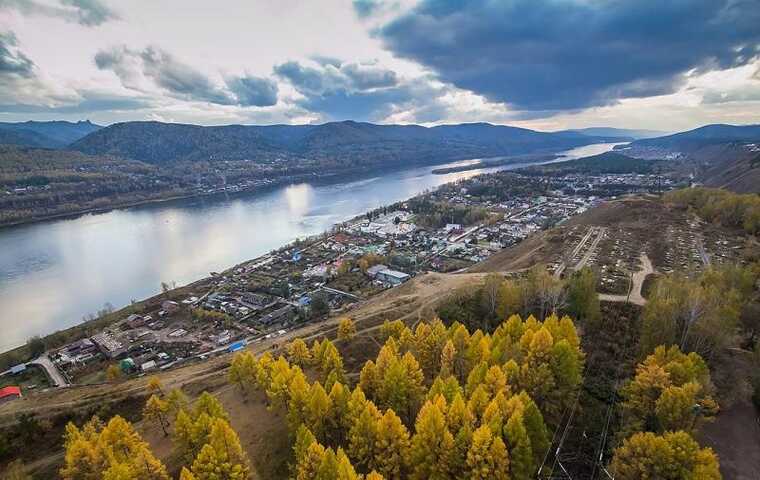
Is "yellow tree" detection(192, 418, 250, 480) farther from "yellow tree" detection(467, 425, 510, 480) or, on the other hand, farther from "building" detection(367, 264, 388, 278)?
"building" detection(367, 264, 388, 278)

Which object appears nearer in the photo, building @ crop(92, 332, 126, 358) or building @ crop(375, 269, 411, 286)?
building @ crop(92, 332, 126, 358)

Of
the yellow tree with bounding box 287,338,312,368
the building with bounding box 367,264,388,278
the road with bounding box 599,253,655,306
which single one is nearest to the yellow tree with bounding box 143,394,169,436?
the yellow tree with bounding box 287,338,312,368

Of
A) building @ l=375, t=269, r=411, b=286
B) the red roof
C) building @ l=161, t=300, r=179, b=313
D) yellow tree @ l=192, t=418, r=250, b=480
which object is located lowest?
building @ l=161, t=300, r=179, b=313

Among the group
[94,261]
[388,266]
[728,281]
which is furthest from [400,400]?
[94,261]

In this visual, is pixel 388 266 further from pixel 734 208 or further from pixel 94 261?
pixel 94 261

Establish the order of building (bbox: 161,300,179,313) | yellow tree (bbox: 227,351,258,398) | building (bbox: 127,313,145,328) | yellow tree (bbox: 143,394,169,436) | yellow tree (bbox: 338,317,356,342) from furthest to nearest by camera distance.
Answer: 1. building (bbox: 161,300,179,313)
2. building (bbox: 127,313,145,328)
3. yellow tree (bbox: 338,317,356,342)
4. yellow tree (bbox: 227,351,258,398)
5. yellow tree (bbox: 143,394,169,436)

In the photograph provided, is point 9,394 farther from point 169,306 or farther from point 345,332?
point 345,332

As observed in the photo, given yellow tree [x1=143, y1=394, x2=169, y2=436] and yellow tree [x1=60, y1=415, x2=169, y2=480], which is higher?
yellow tree [x1=60, y1=415, x2=169, y2=480]
